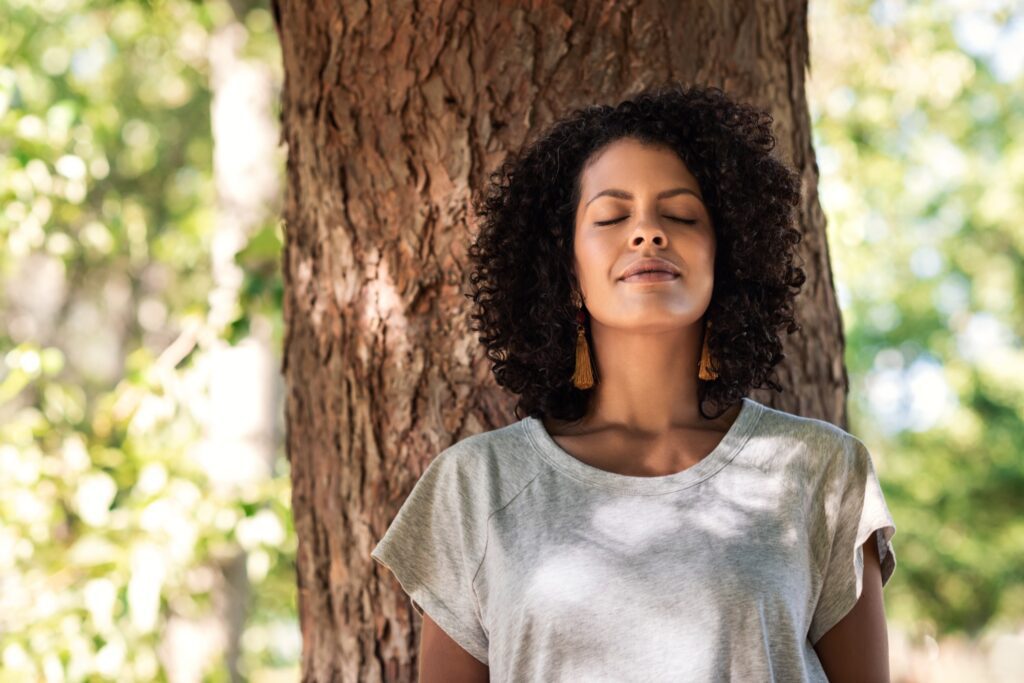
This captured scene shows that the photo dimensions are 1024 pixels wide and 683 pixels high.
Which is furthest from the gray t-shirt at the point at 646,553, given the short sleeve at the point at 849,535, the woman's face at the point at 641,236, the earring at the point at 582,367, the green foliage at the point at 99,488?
the green foliage at the point at 99,488

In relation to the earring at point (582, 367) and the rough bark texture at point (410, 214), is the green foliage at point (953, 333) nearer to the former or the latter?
the rough bark texture at point (410, 214)

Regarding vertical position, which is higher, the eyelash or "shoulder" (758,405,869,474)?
the eyelash

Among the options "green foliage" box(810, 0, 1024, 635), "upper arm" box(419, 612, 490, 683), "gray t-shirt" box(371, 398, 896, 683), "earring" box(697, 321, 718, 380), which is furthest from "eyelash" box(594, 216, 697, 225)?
"green foliage" box(810, 0, 1024, 635)

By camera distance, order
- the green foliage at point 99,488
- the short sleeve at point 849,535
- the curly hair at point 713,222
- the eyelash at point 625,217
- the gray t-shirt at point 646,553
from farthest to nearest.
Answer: the green foliage at point 99,488, the curly hair at point 713,222, the eyelash at point 625,217, the short sleeve at point 849,535, the gray t-shirt at point 646,553

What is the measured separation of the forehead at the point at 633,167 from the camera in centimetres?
212

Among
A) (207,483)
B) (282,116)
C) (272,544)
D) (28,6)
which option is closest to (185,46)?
(28,6)

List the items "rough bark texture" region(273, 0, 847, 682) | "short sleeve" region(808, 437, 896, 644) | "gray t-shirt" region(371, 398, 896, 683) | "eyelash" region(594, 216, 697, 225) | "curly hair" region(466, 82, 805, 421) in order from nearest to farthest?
1. "gray t-shirt" region(371, 398, 896, 683)
2. "short sleeve" region(808, 437, 896, 644)
3. "eyelash" region(594, 216, 697, 225)
4. "curly hair" region(466, 82, 805, 421)
5. "rough bark texture" region(273, 0, 847, 682)

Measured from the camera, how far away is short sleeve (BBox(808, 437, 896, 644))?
6.53ft

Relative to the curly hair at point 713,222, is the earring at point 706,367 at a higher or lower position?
lower

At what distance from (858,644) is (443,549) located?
28.7 inches

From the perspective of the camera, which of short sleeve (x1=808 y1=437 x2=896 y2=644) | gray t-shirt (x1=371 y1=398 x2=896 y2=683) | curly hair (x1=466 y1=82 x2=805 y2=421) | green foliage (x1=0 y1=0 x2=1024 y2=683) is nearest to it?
gray t-shirt (x1=371 y1=398 x2=896 y2=683)

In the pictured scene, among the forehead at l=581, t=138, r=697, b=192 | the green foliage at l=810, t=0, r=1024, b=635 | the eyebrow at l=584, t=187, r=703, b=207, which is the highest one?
the forehead at l=581, t=138, r=697, b=192

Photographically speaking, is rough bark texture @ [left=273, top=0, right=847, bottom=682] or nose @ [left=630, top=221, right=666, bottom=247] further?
rough bark texture @ [left=273, top=0, right=847, bottom=682]

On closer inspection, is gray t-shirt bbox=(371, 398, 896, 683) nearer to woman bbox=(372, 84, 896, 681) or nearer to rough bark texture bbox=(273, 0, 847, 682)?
woman bbox=(372, 84, 896, 681)
